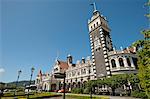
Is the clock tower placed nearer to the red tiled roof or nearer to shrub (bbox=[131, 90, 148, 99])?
shrub (bbox=[131, 90, 148, 99])

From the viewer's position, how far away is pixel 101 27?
5125cm

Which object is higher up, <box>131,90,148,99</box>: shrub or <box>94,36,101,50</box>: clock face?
<box>94,36,101,50</box>: clock face

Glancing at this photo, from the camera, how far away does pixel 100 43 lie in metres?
49.8

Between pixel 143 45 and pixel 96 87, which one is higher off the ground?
pixel 143 45

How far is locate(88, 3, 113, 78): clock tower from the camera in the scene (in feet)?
154

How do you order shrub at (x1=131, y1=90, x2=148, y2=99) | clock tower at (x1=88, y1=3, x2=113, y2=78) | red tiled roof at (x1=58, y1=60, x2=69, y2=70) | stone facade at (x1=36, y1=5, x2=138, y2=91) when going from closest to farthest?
1. shrub at (x1=131, y1=90, x2=148, y2=99)
2. stone facade at (x1=36, y1=5, x2=138, y2=91)
3. clock tower at (x1=88, y1=3, x2=113, y2=78)
4. red tiled roof at (x1=58, y1=60, x2=69, y2=70)

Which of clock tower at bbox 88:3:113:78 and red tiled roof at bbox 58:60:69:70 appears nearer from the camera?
clock tower at bbox 88:3:113:78

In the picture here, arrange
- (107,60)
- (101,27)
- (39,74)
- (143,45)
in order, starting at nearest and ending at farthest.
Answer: (143,45) < (107,60) < (101,27) < (39,74)

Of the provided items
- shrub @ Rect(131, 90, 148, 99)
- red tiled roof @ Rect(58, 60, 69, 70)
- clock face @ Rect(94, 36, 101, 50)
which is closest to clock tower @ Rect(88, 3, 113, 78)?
clock face @ Rect(94, 36, 101, 50)

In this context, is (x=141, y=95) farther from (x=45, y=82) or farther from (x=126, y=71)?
(x=45, y=82)

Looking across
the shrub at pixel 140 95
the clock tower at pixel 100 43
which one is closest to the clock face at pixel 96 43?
the clock tower at pixel 100 43

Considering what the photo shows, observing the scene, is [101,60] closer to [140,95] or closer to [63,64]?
[140,95]

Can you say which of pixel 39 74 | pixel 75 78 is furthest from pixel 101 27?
pixel 39 74

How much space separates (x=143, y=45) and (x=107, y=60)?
34.0m
